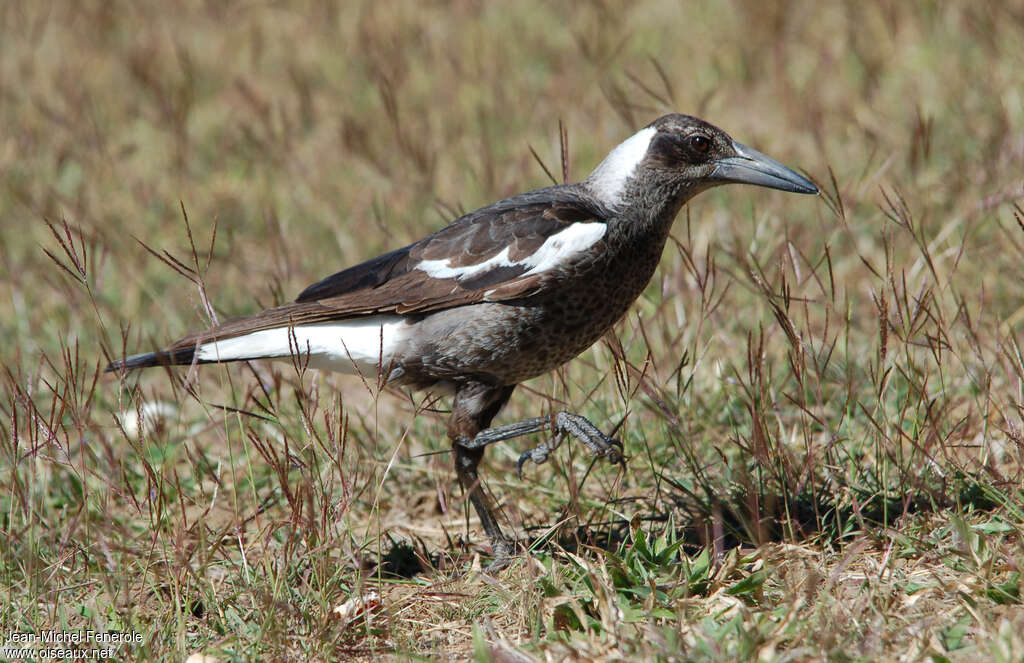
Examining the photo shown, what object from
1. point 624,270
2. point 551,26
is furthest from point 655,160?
point 551,26

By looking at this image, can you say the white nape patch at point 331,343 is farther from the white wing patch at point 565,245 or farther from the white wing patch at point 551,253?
the white wing patch at point 565,245

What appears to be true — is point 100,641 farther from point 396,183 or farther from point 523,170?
point 523,170

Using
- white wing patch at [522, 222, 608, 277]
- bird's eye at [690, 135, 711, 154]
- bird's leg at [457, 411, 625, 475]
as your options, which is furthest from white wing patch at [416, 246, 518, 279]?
bird's eye at [690, 135, 711, 154]

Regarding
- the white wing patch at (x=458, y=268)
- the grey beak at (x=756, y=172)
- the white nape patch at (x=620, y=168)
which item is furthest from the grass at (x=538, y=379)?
the white wing patch at (x=458, y=268)

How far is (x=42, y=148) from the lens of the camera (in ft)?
22.7

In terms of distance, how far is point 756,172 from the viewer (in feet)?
12.3

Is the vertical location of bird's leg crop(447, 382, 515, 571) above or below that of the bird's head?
below

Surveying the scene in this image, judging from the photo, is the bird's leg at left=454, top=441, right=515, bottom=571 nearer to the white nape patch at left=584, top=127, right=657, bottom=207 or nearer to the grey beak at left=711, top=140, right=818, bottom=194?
the white nape patch at left=584, top=127, right=657, bottom=207

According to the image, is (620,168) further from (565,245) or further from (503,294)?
(503,294)

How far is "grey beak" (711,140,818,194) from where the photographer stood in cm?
369

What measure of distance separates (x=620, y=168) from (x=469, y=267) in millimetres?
646

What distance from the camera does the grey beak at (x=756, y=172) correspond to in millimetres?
3693

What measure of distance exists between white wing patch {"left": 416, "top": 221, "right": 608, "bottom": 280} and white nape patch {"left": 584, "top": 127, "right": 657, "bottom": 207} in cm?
26

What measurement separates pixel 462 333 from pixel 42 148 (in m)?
4.54
